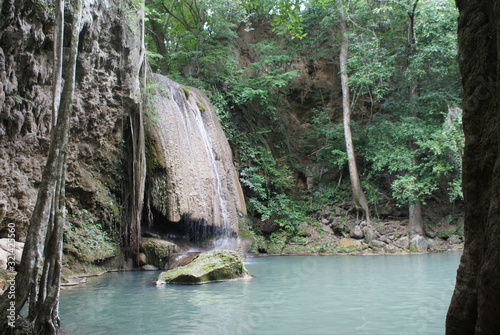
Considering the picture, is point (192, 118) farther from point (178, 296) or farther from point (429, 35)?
point (429, 35)

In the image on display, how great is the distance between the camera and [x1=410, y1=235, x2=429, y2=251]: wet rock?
14375mm

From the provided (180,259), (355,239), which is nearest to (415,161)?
(355,239)

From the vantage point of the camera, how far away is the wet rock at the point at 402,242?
14661 millimetres

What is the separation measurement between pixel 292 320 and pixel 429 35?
1382 centimetres

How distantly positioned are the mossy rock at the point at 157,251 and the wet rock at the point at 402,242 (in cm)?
866

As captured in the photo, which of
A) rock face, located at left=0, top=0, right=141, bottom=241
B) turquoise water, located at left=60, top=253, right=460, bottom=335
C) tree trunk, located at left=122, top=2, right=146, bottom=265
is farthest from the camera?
tree trunk, located at left=122, top=2, right=146, bottom=265

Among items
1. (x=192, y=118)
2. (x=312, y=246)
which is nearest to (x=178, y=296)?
(x=192, y=118)

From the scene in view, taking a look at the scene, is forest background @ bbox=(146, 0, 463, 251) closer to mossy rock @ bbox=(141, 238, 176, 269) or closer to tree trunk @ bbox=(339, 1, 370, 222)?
tree trunk @ bbox=(339, 1, 370, 222)

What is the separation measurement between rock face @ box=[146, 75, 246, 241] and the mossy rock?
728 mm

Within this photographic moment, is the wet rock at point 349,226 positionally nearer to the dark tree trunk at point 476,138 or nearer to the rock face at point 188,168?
the rock face at point 188,168

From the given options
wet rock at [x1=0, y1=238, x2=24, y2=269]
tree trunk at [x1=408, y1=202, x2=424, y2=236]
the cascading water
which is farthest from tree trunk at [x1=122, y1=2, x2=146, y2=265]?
tree trunk at [x1=408, y1=202, x2=424, y2=236]

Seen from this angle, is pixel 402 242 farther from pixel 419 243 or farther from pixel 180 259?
pixel 180 259

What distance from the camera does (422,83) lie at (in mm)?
16875

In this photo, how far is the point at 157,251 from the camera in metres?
10.2
